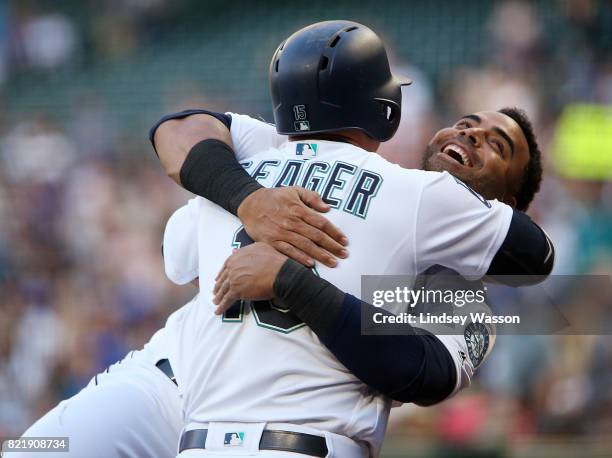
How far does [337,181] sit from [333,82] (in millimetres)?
292

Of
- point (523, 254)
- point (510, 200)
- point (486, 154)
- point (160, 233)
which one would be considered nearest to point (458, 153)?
point (486, 154)

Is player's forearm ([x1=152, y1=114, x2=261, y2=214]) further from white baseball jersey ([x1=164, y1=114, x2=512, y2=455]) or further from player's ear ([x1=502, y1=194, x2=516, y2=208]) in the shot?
player's ear ([x1=502, y1=194, x2=516, y2=208])

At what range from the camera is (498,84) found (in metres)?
8.65

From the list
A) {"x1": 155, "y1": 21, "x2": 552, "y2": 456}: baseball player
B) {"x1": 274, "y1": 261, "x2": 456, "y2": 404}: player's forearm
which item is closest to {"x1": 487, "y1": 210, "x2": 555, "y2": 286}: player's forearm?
{"x1": 155, "y1": 21, "x2": 552, "y2": 456}: baseball player

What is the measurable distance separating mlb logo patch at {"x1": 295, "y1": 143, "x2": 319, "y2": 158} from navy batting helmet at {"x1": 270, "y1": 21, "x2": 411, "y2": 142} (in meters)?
0.04

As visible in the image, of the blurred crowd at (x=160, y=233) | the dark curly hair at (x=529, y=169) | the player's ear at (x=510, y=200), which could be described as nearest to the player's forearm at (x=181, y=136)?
the player's ear at (x=510, y=200)

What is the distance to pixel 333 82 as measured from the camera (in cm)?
280

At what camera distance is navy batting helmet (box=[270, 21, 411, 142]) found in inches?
111

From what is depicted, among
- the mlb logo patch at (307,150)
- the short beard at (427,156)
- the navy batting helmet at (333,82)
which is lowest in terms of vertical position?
the short beard at (427,156)

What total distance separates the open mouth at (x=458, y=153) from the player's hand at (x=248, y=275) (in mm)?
1029

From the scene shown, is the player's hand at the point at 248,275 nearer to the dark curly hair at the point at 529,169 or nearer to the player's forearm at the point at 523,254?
the player's forearm at the point at 523,254

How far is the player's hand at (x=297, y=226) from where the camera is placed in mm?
2660

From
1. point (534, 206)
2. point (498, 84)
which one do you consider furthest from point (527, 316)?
point (498, 84)

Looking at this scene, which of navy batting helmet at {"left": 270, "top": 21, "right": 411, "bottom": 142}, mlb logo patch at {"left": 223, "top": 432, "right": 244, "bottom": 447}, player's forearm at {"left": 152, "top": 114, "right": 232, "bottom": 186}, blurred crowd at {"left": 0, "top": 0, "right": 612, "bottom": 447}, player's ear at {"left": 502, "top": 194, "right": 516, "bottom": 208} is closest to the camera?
mlb logo patch at {"left": 223, "top": 432, "right": 244, "bottom": 447}
